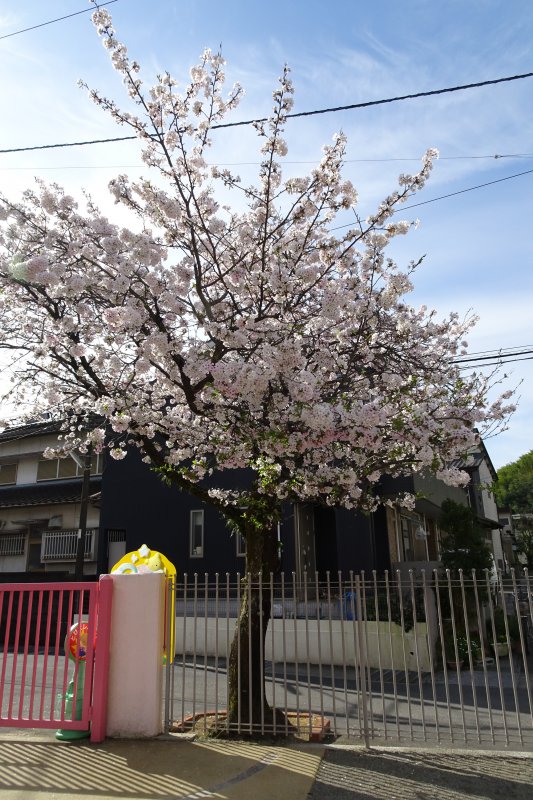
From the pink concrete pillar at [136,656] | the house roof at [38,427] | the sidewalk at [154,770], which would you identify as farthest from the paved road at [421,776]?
the house roof at [38,427]

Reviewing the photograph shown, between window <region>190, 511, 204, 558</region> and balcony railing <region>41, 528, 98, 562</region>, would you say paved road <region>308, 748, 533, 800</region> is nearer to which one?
window <region>190, 511, 204, 558</region>

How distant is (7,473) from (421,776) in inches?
1002

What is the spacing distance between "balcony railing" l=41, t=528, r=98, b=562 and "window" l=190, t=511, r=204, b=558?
6.62 meters

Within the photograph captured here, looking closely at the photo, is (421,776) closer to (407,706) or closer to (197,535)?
(407,706)

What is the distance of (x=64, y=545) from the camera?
2392 centimetres

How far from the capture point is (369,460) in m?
7.77

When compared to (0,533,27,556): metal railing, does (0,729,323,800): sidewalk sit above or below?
below

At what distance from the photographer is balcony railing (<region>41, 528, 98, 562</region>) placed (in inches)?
931

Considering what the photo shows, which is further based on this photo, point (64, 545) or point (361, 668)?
point (64, 545)

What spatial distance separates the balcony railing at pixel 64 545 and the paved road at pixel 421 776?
63.1ft

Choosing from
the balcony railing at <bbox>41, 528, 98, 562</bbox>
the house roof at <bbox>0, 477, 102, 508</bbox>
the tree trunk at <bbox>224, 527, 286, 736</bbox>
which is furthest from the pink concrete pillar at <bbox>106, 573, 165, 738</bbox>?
the balcony railing at <bbox>41, 528, 98, 562</bbox>

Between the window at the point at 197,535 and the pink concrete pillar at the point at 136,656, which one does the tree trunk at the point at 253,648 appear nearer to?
the pink concrete pillar at the point at 136,656

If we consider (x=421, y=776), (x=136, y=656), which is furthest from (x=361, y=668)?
(x=136, y=656)

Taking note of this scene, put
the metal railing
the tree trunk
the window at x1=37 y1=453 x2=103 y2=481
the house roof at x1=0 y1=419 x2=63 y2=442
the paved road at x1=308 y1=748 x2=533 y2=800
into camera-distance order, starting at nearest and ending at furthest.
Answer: the paved road at x1=308 y1=748 x2=533 y2=800
the tree trunk
the house roof at x1=0 y1=419 x2=63 y2=442
the metal railing
the window at x1=37 y1=453 x2=103 y2=481
